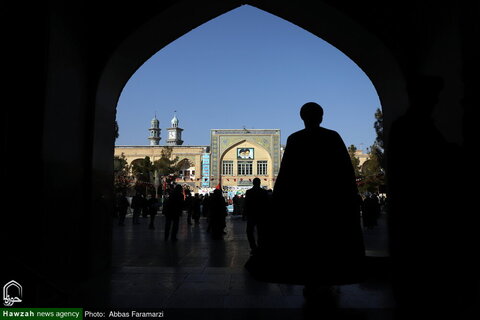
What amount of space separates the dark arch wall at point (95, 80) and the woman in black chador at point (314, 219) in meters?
0.50

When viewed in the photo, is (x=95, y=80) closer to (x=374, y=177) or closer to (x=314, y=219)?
(x=314, y=219)

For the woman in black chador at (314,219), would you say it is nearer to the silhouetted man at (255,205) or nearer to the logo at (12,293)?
the logo at (12,293)

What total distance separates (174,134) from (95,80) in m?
72.9

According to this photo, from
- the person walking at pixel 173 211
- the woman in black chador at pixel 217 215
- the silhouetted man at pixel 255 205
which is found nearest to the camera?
the silhouetted man at pixel 255 205

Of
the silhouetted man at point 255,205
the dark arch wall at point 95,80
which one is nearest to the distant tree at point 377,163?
the silhouetted man at point 255,205

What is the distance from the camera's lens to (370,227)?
1136cm

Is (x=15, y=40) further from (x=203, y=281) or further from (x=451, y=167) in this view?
(x=451, y=167)

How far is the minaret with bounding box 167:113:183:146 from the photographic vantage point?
246ft

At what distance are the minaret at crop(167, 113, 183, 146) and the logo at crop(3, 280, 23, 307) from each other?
73.1 m

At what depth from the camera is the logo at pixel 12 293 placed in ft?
7.67

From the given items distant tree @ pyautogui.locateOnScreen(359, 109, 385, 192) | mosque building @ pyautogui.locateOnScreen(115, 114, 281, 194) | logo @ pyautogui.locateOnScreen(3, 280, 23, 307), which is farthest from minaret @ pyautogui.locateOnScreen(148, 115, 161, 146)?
logo @ pyautogui.locateOnScreen(3, 280, 23, 307)

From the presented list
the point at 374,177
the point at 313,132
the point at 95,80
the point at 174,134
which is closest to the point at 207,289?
the point at 313,132

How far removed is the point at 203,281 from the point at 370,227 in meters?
8.89

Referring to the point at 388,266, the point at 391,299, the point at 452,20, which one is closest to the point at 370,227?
the point at 388,266
